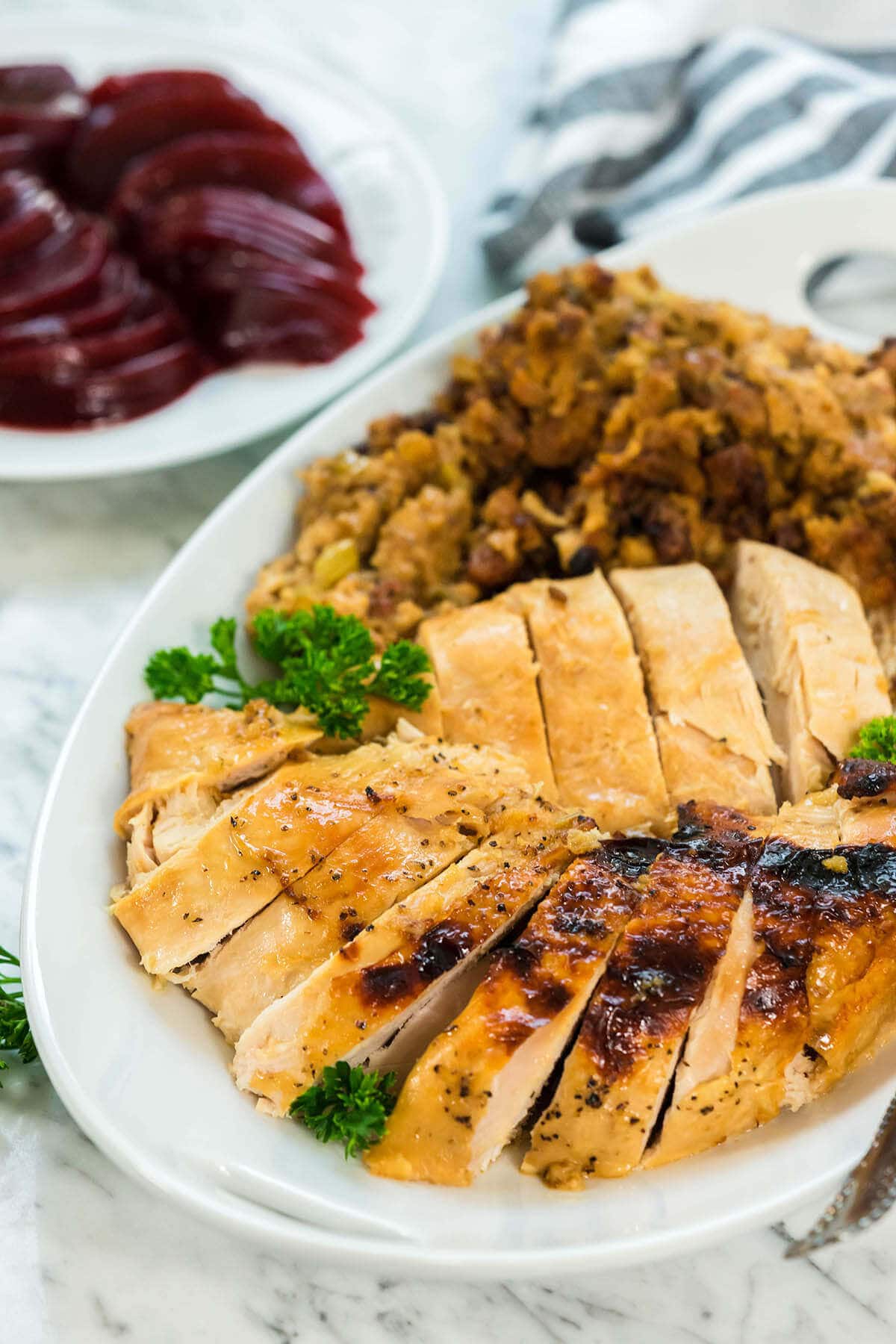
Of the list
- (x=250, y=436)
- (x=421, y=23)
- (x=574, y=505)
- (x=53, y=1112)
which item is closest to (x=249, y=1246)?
(x=53, y=1112)

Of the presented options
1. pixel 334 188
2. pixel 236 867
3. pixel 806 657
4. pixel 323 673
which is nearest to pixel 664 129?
pixel 334 188

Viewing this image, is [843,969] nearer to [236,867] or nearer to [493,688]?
[493,688]

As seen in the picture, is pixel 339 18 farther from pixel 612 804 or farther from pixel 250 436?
pixel 612 804

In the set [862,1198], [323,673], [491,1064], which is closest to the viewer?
[862,1198]

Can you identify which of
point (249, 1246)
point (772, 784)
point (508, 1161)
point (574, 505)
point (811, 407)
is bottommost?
point (249, 1246)

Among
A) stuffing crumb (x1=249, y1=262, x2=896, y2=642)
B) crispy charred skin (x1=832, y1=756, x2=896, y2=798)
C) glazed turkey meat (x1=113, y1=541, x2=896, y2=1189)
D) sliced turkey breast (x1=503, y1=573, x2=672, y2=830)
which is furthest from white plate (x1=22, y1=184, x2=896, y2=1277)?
stuffing crumb (x1=249, y1=262, x2=896, y2=642)
